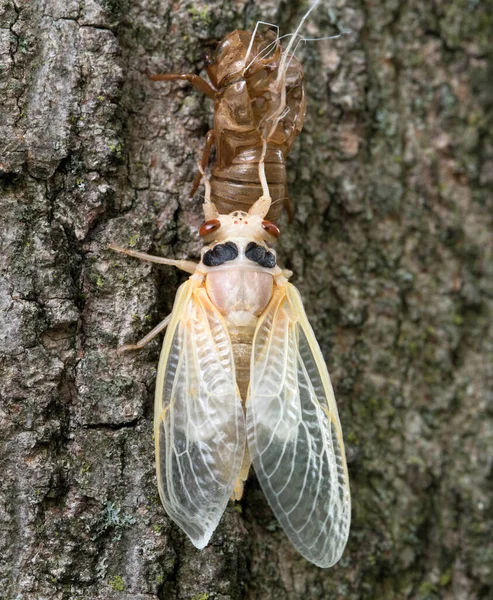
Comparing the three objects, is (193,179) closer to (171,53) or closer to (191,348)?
(171,53)

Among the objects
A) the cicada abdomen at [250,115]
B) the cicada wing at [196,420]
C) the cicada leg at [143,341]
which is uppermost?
the cicada abdomen at [250,115]

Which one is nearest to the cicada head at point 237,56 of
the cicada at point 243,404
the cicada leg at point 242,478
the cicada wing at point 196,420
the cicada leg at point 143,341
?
the cicada at point 243,404

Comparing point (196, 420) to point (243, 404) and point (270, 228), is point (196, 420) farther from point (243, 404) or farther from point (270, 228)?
point (270, 228)

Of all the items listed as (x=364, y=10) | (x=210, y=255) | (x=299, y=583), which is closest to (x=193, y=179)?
(x=210, y=255)

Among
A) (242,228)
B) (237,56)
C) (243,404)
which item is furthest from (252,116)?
(243,404)

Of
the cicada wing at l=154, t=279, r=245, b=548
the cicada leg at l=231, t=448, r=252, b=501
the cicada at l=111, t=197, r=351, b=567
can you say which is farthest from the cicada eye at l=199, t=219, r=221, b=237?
the cicada leg at l=231, t=448, r=252, b=501

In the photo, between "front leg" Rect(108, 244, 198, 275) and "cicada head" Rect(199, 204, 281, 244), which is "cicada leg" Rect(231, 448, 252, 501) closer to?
"front leg" Rect(108, 244, 198, 275)

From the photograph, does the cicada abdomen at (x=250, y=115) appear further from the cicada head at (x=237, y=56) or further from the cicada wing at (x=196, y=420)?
the cicada wing at (x=196, y=420)
